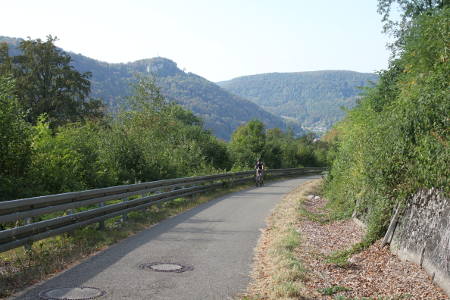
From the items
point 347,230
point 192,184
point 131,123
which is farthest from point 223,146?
point 347,230

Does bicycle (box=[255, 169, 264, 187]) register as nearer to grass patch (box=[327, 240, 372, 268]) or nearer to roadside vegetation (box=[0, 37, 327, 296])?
roadside vegetation (box=[0, 37, 327, 296])

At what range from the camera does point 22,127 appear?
12273 millimetres

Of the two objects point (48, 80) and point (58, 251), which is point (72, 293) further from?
point (48, 80)

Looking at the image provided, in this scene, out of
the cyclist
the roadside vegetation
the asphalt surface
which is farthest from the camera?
the cyclist

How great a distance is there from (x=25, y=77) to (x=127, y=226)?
34.9 meters

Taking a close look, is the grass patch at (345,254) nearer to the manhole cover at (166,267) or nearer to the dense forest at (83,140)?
the manhole cover at (166,267)

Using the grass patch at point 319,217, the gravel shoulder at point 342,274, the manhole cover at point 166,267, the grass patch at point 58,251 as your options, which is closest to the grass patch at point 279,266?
the gravel shoulder at point 342,274

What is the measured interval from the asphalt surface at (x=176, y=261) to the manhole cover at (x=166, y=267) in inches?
4.0

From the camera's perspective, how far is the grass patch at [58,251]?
272 inches

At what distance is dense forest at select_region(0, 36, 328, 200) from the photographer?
1236cm

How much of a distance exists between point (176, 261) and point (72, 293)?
2591 millimetres

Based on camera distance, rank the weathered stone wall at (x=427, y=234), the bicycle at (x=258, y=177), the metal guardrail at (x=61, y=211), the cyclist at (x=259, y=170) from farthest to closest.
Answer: the bicycle at (x=258, y=177), the cyclist at (x=259, y=170), the metal guardrail at (x=61, y=211), the weathered stone wall at (x=427, y=234)

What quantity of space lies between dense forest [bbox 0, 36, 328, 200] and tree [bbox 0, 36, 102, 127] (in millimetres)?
89

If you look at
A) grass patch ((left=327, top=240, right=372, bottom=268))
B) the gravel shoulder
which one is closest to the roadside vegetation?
the gravel shoulder
